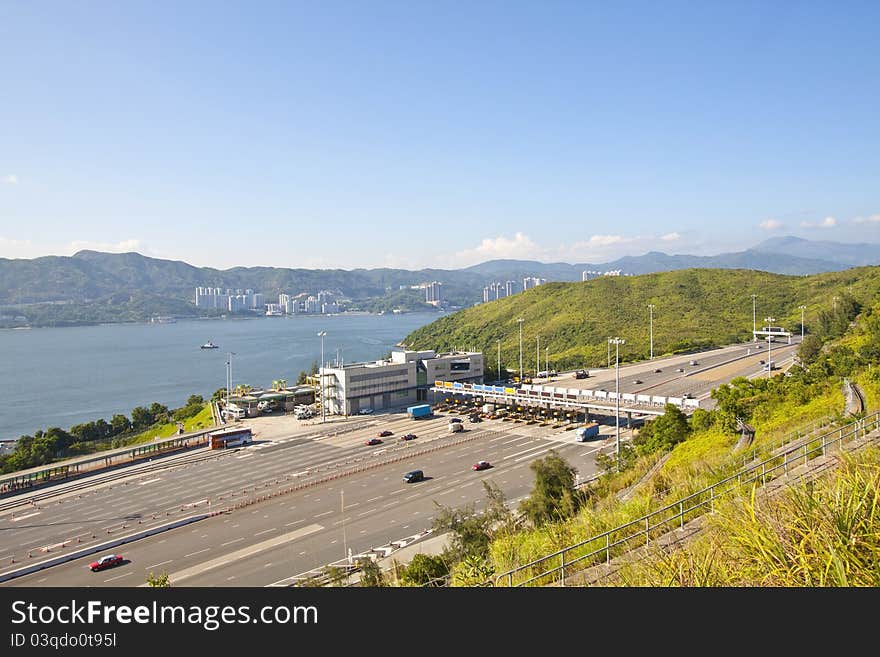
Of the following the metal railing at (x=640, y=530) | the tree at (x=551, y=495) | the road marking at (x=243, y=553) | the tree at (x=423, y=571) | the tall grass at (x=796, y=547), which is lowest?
the road marking at (x=243, y=553)

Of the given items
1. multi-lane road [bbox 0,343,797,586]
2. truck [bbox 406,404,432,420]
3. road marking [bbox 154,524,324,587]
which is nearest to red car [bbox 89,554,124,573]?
multi-lane road [bbox 0,343,797,586]

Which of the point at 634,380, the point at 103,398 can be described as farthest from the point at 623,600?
the point at 103,398

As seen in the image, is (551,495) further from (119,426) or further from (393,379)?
(119,426)

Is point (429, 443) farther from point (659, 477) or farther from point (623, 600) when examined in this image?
point (623, 600)

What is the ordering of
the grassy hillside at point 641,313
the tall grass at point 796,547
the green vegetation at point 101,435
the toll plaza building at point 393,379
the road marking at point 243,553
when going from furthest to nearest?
1. the grassy hillside at point 641,313
2. the toll plaza building at point 393,379
3. the green vegetation at point 101,435
4. the road marking at point 243,553
5. the tall grass at point 796,547

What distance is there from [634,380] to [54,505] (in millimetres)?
29871

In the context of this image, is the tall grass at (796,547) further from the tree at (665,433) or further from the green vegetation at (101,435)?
the green vegetation at (101,435)

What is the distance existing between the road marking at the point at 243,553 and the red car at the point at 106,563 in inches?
60.7

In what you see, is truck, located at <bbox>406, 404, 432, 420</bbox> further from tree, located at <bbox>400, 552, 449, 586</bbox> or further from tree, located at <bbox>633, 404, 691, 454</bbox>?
tree, located at <bbox>400, 552, 449, 586</bbox>

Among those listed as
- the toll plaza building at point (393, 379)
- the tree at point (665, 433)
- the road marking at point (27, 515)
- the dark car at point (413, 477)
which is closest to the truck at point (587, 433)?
the tree at point (665, 433)

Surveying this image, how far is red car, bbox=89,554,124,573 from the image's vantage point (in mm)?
15133

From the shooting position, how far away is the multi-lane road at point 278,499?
15391 millimetres

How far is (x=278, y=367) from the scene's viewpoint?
70.1m

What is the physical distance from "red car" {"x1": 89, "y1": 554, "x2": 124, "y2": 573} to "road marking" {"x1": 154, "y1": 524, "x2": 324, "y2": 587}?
60.7 inches
